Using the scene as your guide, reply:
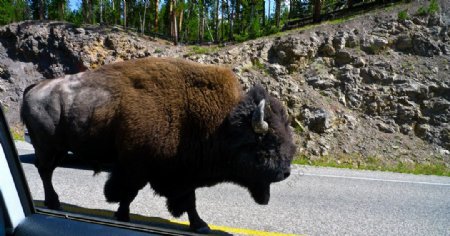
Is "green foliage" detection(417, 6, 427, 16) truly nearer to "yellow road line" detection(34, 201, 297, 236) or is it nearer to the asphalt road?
the asphalt road

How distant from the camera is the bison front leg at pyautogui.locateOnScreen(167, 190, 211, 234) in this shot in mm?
4293

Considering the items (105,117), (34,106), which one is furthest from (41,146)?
(105,117)

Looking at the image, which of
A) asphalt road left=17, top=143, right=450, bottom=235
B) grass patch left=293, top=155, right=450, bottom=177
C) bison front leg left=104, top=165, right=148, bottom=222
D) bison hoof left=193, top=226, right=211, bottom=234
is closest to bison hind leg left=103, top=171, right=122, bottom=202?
bison front leg left=104, top=165, right=148, bottom=222

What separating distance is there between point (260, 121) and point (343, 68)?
12.3 metres

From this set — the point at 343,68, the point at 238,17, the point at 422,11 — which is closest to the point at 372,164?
the point at 343,68

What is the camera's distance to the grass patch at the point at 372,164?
35.0ft

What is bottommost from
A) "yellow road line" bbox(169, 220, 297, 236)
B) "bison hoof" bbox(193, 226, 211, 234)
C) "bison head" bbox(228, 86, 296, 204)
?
"yellow road line" bbox(169, 220, 297, 236)

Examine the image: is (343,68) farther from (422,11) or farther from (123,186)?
(123,186)

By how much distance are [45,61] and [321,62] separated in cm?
1068

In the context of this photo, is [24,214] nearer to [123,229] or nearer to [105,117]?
[123,229]

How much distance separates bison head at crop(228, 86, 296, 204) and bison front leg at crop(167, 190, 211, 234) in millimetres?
598

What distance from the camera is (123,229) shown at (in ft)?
5.38

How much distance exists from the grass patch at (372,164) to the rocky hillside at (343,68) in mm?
102

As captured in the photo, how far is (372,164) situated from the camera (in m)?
11.6
